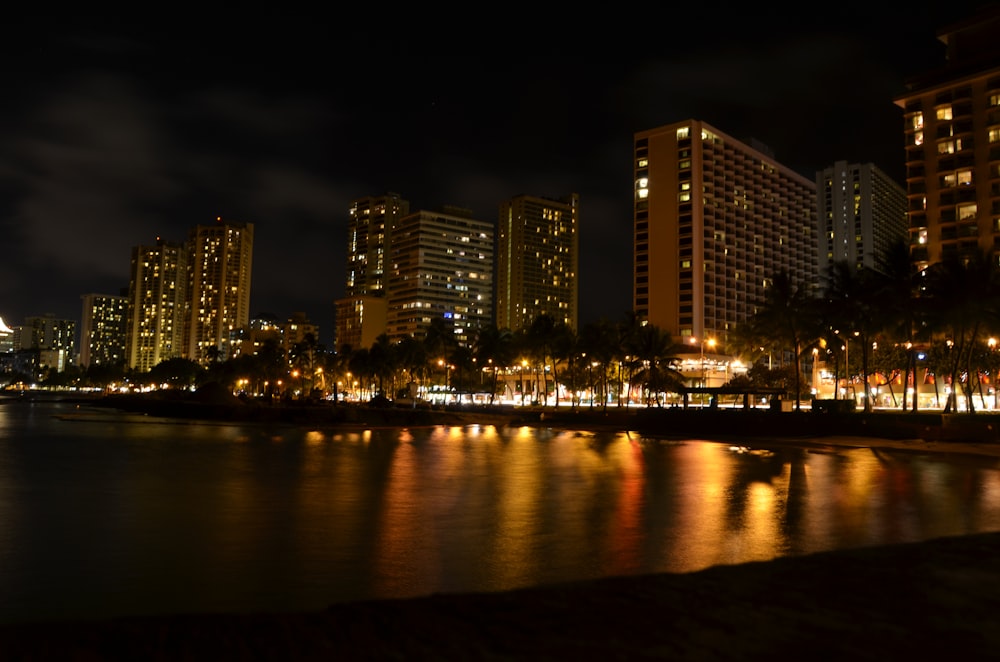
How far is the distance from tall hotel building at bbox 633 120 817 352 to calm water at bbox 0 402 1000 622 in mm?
119173

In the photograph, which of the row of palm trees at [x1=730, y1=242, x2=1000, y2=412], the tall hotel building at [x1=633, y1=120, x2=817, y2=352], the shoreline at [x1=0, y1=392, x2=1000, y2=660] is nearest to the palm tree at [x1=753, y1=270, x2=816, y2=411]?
the row of palm trees at [x1=730, y1=242, x2=1000, y2=412]

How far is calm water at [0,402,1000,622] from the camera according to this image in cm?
1038

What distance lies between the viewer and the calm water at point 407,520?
10375mm

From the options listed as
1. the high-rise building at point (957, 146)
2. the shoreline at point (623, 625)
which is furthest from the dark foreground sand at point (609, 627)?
the high-rise building at point (957, 146)

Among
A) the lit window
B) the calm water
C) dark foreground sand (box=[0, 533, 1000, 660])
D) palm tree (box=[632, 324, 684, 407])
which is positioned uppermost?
the lit window

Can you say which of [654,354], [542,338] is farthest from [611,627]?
[542,338]

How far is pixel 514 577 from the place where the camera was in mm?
10570

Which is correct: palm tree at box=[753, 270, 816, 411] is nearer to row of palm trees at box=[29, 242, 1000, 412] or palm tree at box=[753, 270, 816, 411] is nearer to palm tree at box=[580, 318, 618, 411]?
row of palm trees at box=[29, 242, 1000, 412]

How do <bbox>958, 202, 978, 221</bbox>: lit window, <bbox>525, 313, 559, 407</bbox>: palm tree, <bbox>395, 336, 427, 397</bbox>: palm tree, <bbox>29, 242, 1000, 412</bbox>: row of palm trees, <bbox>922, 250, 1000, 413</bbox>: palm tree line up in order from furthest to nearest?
1. <bbox>395, 336, 427, 397</bbox>: palm tree
2. <bbox>525, 313, 559, 407</bbox>: palm tree
3. <bbox>958, 202, 978, 221</bbox>: lit window
4. <bbox>29, 242, 1000, 412</bbox>: row of palm trees
5. <bbox>922, 250, 1000, 413</bbox>: palm tree

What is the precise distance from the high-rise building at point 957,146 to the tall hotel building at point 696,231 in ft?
152

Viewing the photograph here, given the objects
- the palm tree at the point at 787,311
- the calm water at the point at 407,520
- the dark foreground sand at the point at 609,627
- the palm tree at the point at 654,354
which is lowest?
the calm water at the point at 407,520

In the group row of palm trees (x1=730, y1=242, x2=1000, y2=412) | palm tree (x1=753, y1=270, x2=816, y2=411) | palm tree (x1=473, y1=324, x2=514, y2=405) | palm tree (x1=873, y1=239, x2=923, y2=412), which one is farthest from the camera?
palm tree (x1=473, y1=324, x2=514, y2=405)

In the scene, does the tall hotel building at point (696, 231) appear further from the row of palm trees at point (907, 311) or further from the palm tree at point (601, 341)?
the row of palm trees at point (907, 311)

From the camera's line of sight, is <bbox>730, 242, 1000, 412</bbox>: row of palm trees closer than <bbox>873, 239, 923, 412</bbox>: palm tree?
Yes
